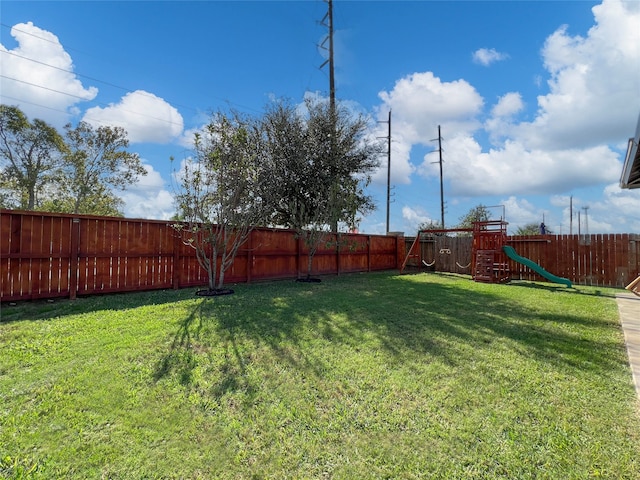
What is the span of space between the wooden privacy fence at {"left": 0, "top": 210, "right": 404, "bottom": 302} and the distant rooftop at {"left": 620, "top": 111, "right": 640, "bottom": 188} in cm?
734

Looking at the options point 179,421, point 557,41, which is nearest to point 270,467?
point 179,421

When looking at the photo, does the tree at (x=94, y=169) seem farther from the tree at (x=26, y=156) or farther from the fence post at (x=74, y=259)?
the fence post at (x=74, y=259)

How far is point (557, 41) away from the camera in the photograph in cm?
734

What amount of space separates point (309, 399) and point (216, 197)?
17.3ft

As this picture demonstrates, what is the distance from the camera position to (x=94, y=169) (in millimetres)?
17266

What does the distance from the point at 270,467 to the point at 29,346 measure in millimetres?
3138

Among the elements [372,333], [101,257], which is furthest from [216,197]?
[372,333]

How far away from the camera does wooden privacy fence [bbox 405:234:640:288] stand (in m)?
9.14

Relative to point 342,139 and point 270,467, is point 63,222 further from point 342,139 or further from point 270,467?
point 342,139

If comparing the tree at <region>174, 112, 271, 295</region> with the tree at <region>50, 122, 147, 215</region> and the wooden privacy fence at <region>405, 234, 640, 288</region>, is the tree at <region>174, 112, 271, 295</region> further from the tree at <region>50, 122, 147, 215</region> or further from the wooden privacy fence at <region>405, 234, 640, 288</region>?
the tree at <region>50, 122, 147, 215</region>

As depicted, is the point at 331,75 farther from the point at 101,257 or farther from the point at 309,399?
the point at 309,399

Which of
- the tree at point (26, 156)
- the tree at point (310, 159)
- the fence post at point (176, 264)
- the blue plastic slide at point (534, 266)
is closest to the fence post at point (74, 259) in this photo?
the fence post at point (176, 264)

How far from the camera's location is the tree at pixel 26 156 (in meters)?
14.2

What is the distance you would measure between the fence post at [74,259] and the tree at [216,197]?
1.69 meters
